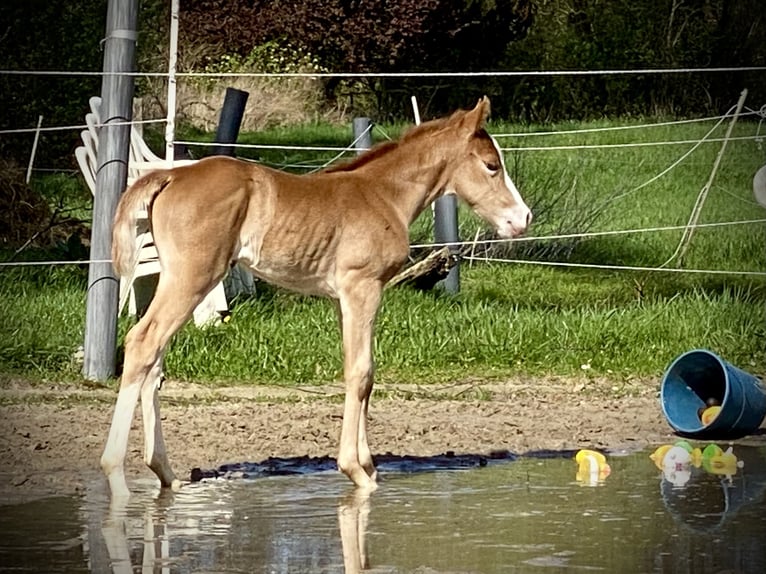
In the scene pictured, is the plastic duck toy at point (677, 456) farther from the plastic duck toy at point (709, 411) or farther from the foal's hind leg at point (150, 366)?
the foal's hind leg at point (150, 366)

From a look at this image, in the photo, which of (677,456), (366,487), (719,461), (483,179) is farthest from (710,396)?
(366,487)

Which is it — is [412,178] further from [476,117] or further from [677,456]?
[677,456]

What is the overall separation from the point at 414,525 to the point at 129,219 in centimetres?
186

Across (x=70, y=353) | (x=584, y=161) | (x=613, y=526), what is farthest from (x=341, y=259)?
(x=584, y=161)

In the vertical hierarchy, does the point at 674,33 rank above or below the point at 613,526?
above

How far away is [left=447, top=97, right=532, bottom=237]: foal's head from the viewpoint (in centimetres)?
757

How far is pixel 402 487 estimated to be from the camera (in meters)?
6.96

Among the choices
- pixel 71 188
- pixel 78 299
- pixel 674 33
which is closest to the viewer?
pixel 78 299

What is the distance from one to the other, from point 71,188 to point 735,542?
13.5 meters

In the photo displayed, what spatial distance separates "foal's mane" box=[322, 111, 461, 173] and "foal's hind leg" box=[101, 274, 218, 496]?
3.70 feet

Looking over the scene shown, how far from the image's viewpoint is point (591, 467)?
725cm

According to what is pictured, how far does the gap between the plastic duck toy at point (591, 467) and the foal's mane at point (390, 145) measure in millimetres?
1698

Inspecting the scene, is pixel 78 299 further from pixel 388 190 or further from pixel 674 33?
pixel 674 33

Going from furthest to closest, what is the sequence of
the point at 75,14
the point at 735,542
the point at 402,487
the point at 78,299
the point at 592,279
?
1. the point at 75,14
2. the point at 592,279
3. the point at 78,299
4. the point at 402,487
5. the point at 735,542
